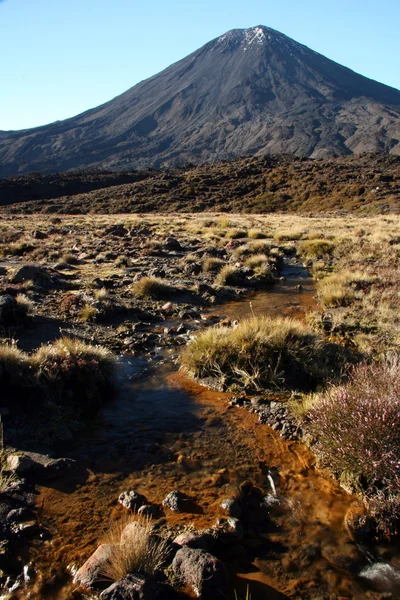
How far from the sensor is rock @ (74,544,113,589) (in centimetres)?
330

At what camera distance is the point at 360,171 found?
56844 mm

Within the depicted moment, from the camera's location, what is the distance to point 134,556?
325 centimetres

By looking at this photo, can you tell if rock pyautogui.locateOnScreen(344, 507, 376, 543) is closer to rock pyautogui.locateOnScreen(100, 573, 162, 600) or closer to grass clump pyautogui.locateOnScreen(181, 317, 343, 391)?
rock pyautogui.locateOnScreen(100, 573, 162, 600)

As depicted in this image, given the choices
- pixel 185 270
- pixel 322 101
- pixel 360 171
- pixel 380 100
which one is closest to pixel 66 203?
pixel 360 171

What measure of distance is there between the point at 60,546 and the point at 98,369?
2.95 m

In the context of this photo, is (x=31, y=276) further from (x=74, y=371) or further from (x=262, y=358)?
(x=262, y=358)

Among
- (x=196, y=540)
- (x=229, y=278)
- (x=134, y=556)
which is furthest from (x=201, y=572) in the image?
(x=229, y=278)

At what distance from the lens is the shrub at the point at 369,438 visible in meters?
3.91

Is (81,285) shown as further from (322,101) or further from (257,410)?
(322,101)

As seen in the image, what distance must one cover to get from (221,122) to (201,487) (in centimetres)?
16612

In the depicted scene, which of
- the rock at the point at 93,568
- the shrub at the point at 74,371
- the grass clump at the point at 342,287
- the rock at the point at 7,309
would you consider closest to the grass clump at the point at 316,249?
the grass clump at the point at 342,287

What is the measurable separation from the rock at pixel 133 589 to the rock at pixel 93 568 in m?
0.21

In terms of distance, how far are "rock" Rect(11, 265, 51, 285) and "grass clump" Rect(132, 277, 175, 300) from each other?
116 inches

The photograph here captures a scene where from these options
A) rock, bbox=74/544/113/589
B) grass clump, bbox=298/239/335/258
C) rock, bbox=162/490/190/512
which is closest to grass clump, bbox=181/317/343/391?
rock, bbox=162/490/190/512
